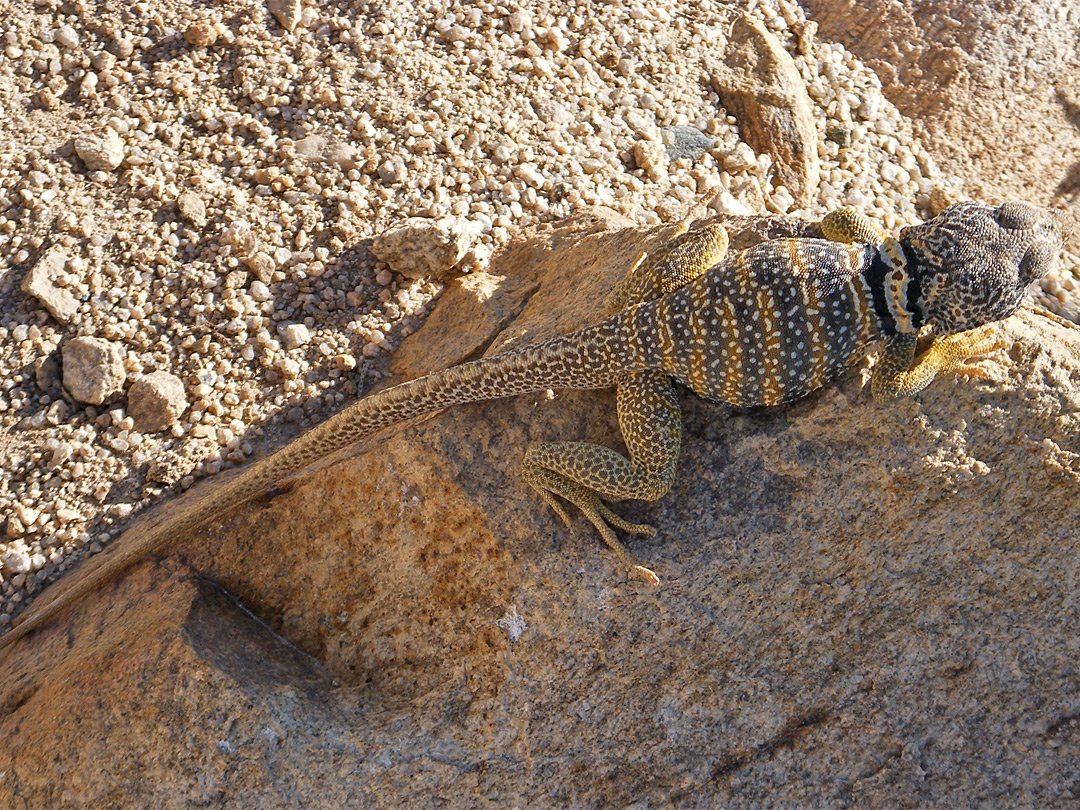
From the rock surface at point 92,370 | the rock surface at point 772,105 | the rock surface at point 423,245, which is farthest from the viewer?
the rock surface at point 772,105

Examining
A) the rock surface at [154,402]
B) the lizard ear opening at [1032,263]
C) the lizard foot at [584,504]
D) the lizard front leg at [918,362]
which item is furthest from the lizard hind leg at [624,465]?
the rock surface at [154,402]

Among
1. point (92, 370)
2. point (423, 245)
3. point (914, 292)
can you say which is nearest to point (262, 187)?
point (423, 245)

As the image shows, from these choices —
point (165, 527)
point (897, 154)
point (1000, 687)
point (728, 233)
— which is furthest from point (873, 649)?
point (897, 154)

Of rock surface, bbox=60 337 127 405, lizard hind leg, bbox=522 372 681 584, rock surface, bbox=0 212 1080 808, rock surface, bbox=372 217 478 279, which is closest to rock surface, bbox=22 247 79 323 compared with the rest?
rock surface, bbox=60 337 127 405

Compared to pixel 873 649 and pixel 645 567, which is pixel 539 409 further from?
pixel 873 649

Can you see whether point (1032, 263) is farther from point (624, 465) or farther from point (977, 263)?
point (624, 465)

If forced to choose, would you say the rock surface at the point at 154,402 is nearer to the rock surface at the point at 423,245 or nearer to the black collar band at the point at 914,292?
the rock surface at the point at 423,245
